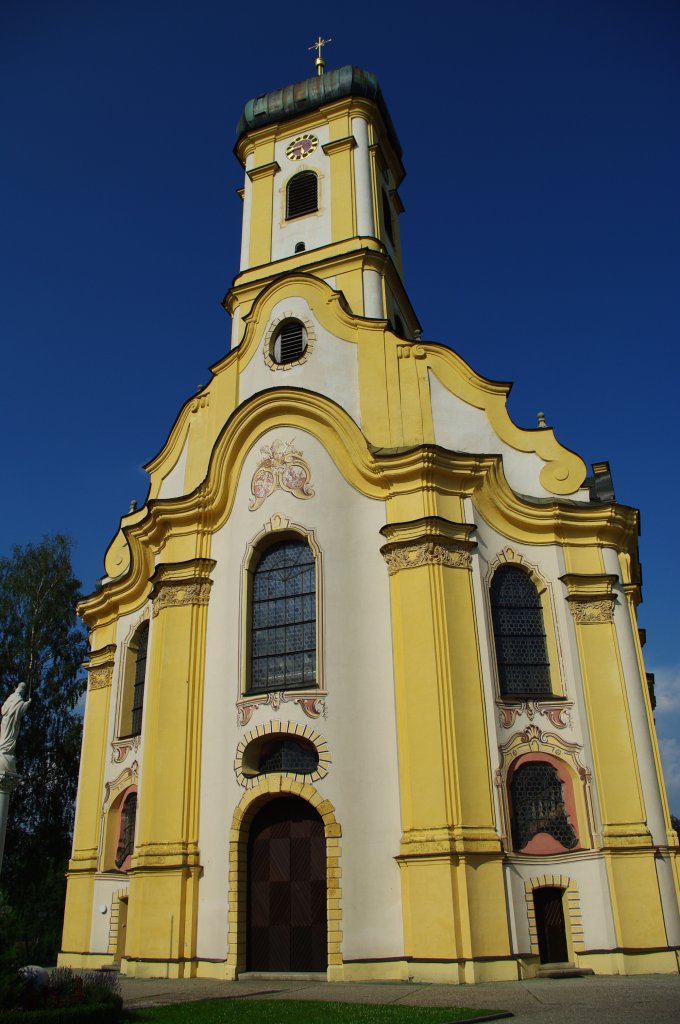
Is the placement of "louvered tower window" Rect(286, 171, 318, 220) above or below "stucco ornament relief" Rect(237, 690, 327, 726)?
above

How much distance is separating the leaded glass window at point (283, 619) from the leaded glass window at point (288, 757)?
1.14 m

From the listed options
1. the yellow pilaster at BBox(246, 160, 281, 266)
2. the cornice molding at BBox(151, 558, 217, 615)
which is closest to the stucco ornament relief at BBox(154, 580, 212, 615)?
the cornice molding at BBox(151, 558, 217, 615)

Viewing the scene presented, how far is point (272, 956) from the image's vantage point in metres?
15.6

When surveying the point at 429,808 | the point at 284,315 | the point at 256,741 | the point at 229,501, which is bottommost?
the point at 429,808

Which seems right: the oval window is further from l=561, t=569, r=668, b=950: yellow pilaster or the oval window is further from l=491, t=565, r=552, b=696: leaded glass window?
l=561, t=569, r=668, b=950: yellow pilaster

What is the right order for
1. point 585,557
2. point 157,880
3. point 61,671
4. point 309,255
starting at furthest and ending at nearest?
point 61,671, point 309,255, point 585,557, point 157,880

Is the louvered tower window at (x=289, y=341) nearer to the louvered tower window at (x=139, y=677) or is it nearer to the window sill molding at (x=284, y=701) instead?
the louvered tower window at (x=139, y=677)

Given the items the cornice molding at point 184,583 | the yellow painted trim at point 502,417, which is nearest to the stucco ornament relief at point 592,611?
the yellow painted trim at point 502,417

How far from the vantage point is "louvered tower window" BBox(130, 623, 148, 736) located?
20391mm

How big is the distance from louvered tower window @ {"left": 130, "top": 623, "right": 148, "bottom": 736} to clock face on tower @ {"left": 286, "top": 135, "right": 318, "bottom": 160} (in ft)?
49.8

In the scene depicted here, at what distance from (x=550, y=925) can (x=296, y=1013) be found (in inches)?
267

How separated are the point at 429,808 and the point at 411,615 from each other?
3.61m

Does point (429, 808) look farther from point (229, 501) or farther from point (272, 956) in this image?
point (229, 501)

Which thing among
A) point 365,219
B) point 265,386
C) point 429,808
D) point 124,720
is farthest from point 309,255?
point 429,808
